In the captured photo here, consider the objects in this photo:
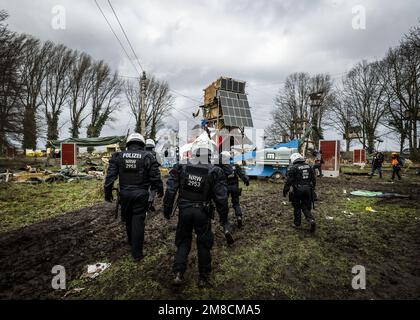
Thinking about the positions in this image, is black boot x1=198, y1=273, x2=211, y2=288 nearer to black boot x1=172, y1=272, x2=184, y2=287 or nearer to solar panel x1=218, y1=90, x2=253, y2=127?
black boot x1=172, y1=272, x2=184, y2=287

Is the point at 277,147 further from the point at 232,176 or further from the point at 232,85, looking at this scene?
the point at 232,85

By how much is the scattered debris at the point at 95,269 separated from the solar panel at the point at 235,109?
81.3ft

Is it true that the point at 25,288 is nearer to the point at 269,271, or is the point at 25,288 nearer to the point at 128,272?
the point at 128,272

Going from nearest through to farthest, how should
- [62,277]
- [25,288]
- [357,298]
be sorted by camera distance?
[357,298], [25,288], [62,277]

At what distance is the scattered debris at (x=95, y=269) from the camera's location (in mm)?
3721

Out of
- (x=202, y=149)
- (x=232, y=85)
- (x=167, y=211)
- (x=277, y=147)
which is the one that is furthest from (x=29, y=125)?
(x=202, y=149)

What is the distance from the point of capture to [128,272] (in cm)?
377

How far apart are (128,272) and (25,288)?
1.37m

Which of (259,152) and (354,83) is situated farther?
(354,83)

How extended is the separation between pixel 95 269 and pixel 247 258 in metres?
2.58

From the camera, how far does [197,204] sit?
3518mm

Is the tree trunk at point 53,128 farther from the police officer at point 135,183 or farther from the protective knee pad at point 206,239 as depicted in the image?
the protective knee pad at point 206,239

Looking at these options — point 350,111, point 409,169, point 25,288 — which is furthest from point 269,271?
point 350,111
